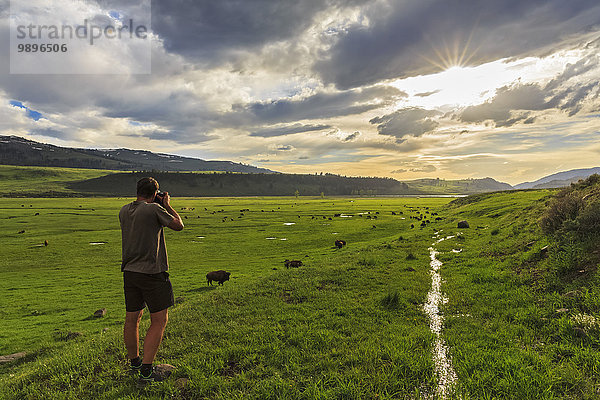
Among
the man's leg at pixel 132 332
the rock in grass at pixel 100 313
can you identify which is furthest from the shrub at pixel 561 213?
the rock in grass at pixel 100 313

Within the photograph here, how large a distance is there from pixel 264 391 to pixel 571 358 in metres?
7.33

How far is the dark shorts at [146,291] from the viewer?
6.42m

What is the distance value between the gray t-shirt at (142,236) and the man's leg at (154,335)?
1.15 meters

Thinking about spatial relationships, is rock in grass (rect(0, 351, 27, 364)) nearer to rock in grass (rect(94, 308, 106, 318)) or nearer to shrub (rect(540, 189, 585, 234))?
rock in grass (rect(94, 308, 106, 318))

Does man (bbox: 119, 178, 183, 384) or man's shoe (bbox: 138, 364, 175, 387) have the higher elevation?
man (bbox: 119, 178, 183, 384)

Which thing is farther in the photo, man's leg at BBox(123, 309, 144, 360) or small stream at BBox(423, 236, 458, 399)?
man's leg at BBox(123, 309, 144, 360)

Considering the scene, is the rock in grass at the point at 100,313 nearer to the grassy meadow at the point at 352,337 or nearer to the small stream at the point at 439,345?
the grassy meadow at the point at 352,337

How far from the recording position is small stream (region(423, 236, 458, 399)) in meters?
5.95

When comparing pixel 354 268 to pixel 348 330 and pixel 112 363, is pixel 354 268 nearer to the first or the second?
pixel 348 330

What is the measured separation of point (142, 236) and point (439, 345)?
28.7 feet

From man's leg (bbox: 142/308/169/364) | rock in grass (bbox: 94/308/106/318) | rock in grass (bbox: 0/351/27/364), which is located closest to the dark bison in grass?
rock in grass (bbox: 94/308/106/318)

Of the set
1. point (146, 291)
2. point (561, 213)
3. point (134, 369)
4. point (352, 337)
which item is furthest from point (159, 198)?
point (561, 213)

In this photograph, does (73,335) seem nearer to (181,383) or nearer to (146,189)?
(181,383)

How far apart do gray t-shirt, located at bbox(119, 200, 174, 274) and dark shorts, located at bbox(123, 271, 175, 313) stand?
211mm
